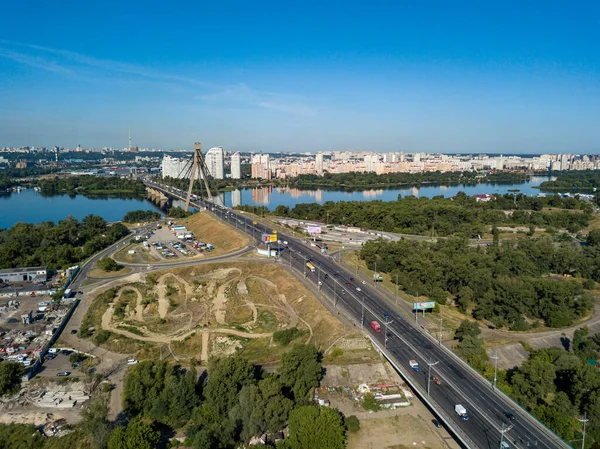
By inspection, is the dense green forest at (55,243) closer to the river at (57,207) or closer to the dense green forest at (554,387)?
the river at (57,207)

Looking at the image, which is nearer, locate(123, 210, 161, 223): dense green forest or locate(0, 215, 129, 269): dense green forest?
locate(0, 215, 129, 269): dense green forest

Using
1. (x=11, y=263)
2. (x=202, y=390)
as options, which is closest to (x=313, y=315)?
(x=202, y=390)

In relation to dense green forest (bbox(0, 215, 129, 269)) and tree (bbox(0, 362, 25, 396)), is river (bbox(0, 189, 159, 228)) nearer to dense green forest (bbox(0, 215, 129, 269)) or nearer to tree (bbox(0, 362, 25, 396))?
dense green forest (bbox(0, 215, 129, 269))

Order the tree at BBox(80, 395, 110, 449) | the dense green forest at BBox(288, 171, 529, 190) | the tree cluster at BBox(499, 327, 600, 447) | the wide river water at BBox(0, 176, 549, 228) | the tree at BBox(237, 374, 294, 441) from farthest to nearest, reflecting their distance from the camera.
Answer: the dense green forest at BBox(288, 171, 529, 190), the wide river water at BBox(0, 176, 549, 228), the tree cluster at BBox(499, 327, 600, 447), the tree at BBox(237, 374, 294, 441), the tree at BBox(80, 395, 110, 449)

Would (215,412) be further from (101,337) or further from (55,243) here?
(55,243)

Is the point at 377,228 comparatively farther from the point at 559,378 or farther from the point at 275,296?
the point at 559,378

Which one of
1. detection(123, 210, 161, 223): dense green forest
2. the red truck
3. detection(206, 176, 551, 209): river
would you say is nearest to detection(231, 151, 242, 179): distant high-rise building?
detection(206, 176, 551, 209): river

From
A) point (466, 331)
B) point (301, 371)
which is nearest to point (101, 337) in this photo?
point (301, 371)
